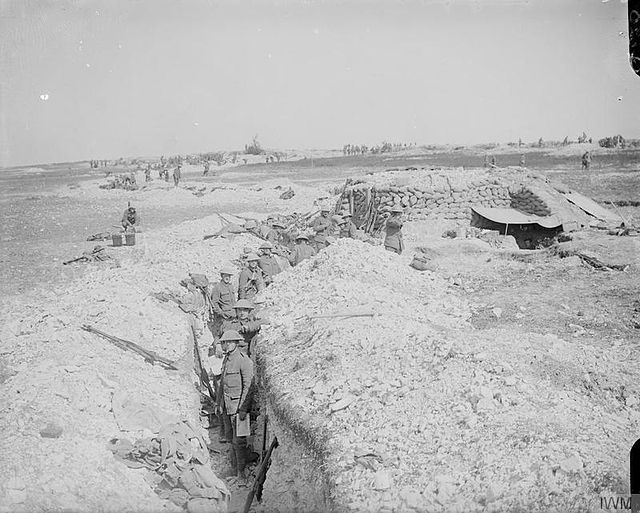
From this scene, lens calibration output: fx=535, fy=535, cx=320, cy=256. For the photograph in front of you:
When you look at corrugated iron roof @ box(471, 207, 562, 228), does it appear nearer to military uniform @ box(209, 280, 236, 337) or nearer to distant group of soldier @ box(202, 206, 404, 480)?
distant group of soldier @ box(202, 206, 404, 480)

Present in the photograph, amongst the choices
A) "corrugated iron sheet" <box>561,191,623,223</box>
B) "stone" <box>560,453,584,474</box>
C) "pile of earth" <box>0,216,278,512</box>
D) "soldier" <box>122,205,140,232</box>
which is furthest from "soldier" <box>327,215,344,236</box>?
"stone" <box>560,453,584,474</box>

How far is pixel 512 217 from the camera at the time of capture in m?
12.5

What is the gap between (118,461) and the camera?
4633mm

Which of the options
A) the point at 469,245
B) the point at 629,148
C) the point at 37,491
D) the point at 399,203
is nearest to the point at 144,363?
the point at 37,491

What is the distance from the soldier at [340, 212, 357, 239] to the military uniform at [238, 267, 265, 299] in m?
3.48

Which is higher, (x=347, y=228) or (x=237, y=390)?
(x=347, y=228)

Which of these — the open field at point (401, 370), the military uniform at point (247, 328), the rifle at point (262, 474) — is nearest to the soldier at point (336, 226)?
the open field at point (401, 370)

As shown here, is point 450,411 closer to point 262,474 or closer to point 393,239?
point 262,474

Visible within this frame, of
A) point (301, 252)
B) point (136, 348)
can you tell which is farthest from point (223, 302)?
point (301, 252)

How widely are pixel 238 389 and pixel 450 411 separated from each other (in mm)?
2346

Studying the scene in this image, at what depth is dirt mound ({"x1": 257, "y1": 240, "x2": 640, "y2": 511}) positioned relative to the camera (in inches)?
143

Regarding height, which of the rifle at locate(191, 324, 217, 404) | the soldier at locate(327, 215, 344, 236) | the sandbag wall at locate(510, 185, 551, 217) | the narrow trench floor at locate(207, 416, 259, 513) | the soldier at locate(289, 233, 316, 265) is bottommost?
the narrow trench floor at locate(207, 416, 259, 513)

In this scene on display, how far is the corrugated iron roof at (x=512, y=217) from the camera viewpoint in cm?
1209

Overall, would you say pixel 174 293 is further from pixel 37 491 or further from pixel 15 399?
pixel 37 491
